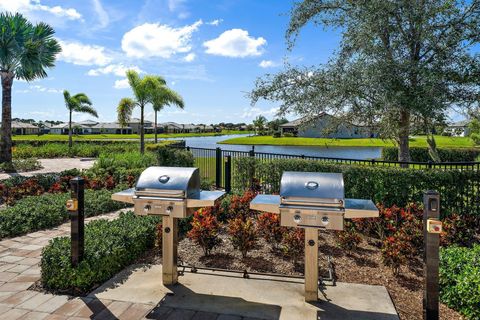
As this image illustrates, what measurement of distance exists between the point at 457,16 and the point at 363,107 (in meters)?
2.94

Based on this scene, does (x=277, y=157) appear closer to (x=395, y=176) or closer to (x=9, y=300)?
(x=395, y=176)

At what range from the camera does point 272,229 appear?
16.3 feet

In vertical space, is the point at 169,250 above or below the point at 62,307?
above

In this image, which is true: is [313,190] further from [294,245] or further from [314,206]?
[294,245]

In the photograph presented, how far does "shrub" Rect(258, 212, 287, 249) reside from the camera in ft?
16.0

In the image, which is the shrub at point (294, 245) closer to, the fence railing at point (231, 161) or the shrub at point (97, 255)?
the shrub at point (97, 255)

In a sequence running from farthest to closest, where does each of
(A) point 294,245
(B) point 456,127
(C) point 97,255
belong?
(B) point 456,127 → (A) point 294,245 → (C) point 97,255

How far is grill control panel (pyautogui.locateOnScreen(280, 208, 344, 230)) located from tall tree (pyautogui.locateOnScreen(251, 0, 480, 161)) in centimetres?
511

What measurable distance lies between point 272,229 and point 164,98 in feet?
66.4

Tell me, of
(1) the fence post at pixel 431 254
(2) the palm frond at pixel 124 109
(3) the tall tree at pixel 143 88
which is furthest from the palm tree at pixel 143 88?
(1) the fence post at pixel 431 254

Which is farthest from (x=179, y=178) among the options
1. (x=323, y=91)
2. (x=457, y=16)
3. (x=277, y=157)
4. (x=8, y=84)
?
(x=8, y=84)

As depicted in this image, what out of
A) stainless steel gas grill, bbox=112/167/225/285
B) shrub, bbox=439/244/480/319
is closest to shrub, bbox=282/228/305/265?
stainless steel gas grill, bbox=112/167/225/285

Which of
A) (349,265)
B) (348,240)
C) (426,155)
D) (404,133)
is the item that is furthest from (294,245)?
(426,155)

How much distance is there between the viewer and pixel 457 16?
26.1ft
